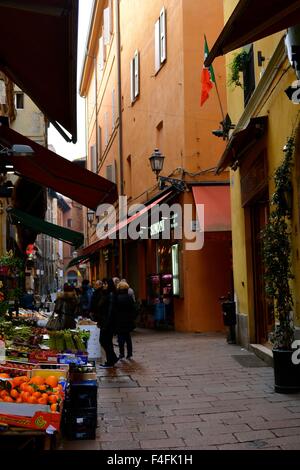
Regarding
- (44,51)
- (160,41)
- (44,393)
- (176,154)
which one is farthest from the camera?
(160,41)

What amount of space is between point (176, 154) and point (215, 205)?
93.1 inches

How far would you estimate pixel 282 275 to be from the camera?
7.73 metres

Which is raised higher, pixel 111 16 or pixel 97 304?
pixel 111 16

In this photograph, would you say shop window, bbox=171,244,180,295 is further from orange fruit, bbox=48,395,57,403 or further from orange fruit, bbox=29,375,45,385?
orange fruit, bbox=48,395,57,403

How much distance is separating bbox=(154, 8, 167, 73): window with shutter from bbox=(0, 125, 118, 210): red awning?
31.8ft

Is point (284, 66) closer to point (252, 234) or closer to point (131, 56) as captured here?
point (252, 234)

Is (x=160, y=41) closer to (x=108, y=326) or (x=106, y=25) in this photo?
(x=106, y=25)

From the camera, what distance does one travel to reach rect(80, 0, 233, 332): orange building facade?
50.8 ft

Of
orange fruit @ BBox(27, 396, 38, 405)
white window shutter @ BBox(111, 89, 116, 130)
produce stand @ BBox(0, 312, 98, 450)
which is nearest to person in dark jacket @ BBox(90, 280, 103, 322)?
produce stand @ BBox(0, 312, 98, 450)

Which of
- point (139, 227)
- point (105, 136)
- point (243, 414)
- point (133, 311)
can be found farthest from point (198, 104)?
point (105, 136)

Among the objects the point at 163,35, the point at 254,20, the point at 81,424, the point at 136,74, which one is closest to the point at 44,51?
the point at 254,20

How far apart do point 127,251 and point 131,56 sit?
8249 mm

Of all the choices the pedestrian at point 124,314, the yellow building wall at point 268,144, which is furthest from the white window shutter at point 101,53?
the pedestrian at point 124,314

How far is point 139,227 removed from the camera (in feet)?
61.9
